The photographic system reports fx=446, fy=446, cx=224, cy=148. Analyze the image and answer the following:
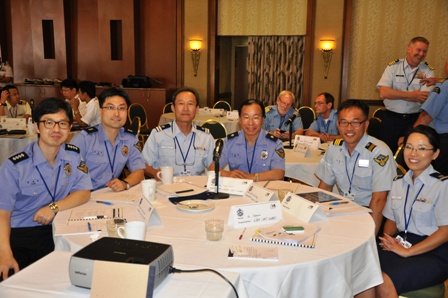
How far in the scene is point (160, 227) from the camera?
6.97ft

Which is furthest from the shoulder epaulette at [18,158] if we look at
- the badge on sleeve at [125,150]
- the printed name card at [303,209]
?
the printed name card at [303,209]

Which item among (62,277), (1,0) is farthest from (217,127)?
(1,0)

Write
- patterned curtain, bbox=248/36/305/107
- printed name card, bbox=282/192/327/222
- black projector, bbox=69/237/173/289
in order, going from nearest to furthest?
black projector, bbox=69/237/173/289
printed name card, bbox=282/192/327/222
patterned curtain, bbox=248/36/305/107

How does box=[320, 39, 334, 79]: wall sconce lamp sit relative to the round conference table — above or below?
above

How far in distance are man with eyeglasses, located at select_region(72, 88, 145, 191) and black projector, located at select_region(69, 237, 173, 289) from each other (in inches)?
66.5

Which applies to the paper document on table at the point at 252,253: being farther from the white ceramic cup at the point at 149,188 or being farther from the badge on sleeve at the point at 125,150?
the badge on sleeve at the point at 125,150

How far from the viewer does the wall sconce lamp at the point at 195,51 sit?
32.6 ft

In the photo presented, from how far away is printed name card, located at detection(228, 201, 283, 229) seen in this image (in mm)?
2125

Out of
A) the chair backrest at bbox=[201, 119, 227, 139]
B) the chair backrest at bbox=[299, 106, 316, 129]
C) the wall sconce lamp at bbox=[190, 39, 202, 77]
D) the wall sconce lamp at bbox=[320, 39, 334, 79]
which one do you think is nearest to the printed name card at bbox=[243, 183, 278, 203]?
the chair backrest at bbox=[201, 119, 227, 139]

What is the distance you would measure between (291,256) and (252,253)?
16 cm

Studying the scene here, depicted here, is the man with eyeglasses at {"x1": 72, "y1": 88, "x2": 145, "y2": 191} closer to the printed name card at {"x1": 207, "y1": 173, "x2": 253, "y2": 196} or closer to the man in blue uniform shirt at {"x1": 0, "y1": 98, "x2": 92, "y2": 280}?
the man in blue uniform shirt at {"x1": 0, "y1": 98, "x2": 92, "y2": 280}

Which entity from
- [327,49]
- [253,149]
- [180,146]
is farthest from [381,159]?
[327,49]

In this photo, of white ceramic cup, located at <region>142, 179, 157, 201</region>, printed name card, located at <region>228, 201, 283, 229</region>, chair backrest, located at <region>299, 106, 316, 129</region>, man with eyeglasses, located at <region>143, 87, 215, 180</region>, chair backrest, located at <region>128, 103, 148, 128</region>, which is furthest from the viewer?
chair backrest, located at <region>128, 103, 148, 128</region>

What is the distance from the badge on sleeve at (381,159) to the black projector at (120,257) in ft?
6.60
